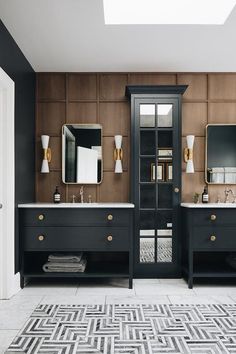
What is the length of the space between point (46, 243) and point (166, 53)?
2379 mm

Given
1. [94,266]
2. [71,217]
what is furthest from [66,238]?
[94,266]

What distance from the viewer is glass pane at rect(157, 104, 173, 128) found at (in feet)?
13.0

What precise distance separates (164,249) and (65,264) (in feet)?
3.67

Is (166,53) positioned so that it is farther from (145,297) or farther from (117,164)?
(145,297)

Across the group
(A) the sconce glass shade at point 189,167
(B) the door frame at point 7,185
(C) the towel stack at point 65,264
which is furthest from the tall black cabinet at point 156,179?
(B) the door frame at point 7,185

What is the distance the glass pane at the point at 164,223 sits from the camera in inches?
155

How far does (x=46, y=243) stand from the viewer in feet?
11.9

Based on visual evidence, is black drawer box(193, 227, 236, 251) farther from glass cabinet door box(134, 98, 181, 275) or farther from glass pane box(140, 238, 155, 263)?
glass pane box(140, 238, 155, 263)

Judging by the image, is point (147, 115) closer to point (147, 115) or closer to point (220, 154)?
point (147, 115)

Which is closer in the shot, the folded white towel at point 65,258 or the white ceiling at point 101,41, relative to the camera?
the white ceiling at point 101,41

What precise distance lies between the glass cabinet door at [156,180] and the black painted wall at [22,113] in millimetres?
1234

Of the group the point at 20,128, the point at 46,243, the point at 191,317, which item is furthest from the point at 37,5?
the point at 191,317

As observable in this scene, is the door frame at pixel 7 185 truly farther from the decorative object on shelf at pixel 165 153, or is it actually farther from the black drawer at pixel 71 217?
the decorative object on shelf at pixel 165 153

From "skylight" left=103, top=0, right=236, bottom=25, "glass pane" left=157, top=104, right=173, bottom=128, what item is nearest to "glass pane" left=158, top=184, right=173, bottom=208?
"glass pane" left=157, top=104, right=173, bottom=128
